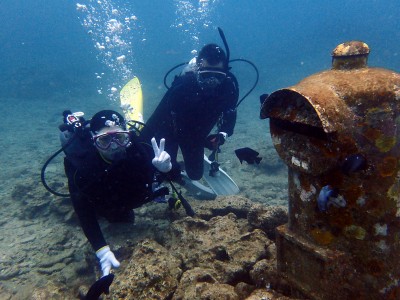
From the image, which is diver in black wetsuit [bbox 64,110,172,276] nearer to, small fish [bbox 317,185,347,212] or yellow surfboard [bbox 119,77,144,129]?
small fish [bbox 317,185,347,212]

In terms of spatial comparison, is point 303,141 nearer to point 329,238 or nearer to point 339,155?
point 339,155

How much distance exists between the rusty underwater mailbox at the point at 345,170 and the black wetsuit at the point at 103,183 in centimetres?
292

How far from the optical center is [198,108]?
6.64m

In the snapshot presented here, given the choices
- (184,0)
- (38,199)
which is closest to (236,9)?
(184,0)

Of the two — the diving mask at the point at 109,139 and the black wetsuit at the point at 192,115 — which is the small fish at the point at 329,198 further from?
the black wetsuit at the point at 192,115

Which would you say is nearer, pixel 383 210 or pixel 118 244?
pixel 383 210

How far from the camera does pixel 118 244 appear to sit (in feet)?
14.7

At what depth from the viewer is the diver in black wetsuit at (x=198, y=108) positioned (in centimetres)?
638

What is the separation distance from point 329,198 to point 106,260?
3126mm

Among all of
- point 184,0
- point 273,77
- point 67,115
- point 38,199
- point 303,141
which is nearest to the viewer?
point 303,141

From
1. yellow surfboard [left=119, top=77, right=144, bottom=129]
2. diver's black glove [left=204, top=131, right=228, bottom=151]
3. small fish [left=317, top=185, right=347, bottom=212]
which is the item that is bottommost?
small fish [left=317, top=185, right=347, bottom=212]

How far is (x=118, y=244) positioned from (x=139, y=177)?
102cm

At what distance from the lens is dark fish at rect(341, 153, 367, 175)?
1.64m

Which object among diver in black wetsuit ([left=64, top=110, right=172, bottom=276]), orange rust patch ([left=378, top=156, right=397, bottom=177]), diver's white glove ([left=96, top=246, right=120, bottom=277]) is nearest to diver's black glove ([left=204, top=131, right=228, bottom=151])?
diver in black wetsuit ([left=64, top=110, right=172, bottom=276])
